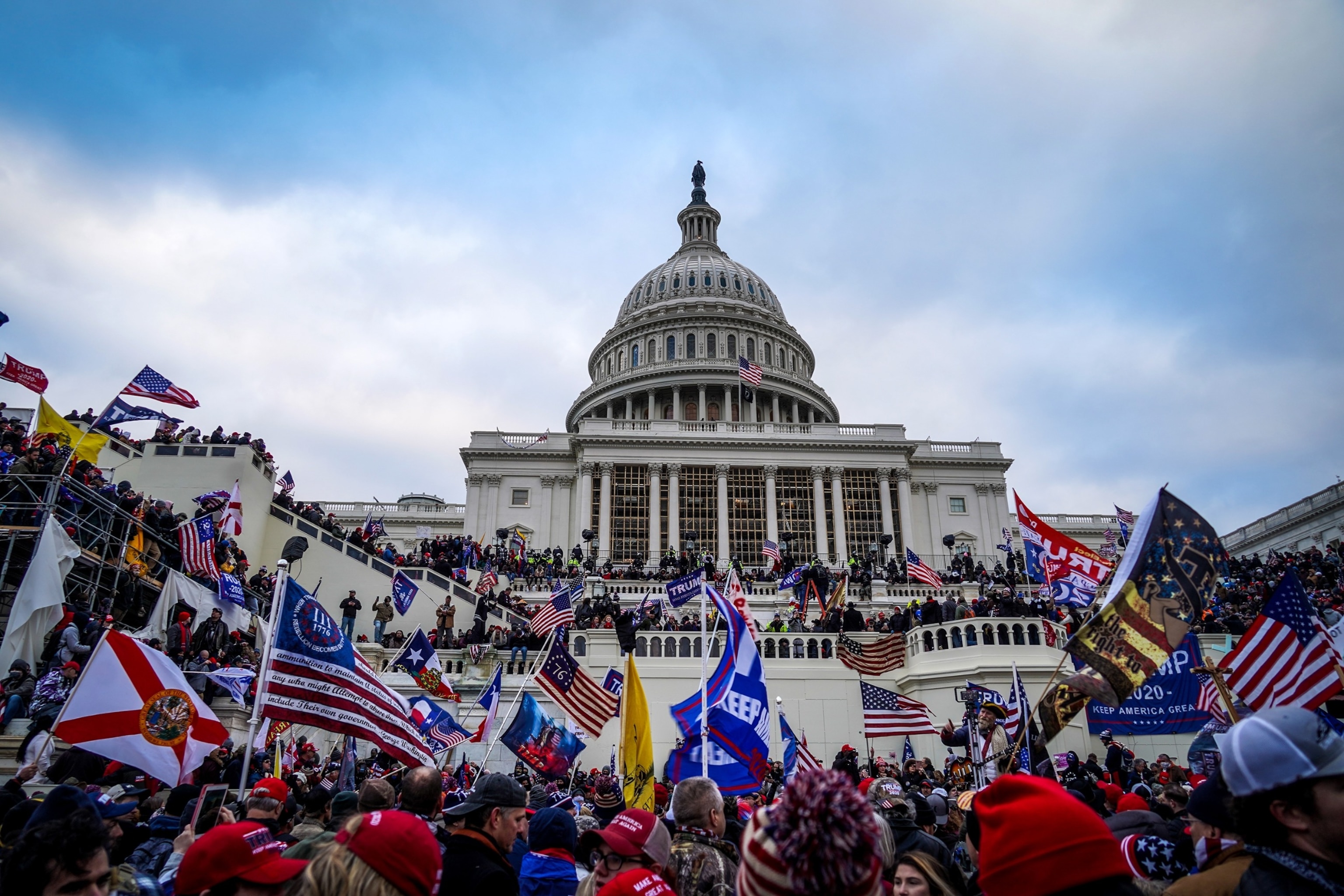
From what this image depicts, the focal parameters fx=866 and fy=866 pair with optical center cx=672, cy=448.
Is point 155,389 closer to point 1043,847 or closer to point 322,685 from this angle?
point 322,685

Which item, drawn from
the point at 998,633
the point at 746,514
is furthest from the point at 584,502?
the point at 998,633

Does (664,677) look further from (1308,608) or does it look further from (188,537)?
(1308,608)

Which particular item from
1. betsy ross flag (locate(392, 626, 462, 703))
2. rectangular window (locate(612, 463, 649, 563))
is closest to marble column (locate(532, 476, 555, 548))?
rectangular window (locate(612, 463, 649, 563))

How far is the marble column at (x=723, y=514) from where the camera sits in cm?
5453

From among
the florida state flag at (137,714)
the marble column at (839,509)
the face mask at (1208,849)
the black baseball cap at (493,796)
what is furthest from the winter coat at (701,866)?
the marble column at (839,509)

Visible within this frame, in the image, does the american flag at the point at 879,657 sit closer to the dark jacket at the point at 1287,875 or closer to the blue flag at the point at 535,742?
the blue flag at the point at 535,742

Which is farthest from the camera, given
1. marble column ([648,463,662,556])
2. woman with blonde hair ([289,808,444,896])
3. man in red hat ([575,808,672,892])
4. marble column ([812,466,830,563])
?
marble column ([812,466,830,563])

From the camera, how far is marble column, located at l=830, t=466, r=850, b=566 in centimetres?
5438

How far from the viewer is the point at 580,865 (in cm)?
732

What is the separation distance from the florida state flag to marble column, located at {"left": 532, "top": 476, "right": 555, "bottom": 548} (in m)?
49.3

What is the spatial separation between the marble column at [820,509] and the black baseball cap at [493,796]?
4948cm

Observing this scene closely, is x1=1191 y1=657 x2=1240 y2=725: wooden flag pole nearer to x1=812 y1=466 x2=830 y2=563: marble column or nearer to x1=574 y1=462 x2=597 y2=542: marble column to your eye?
x1=812 y1=466 x2=830 y2=563: marble column

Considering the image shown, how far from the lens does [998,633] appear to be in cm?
2314

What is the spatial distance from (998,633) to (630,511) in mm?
35674
